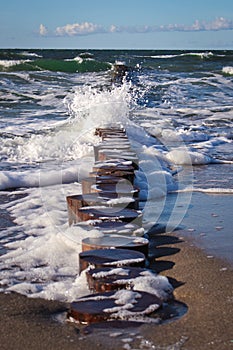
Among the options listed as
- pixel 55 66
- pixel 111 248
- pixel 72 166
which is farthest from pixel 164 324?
pixel 55 66

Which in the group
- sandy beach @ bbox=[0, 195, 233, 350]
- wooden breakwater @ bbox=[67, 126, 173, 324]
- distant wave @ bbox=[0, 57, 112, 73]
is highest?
wooden breakwater @ bbox=[67, 126, 173, 324]

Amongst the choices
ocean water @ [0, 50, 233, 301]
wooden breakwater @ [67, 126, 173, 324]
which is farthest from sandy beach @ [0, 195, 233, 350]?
ocean water @ [0, 50, 233, 301]

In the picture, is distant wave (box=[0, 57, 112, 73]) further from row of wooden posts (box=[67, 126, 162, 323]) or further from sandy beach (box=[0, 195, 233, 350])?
sandy beach (box=[0, 195, 233, 350])

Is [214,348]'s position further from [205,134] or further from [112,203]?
[205,134]

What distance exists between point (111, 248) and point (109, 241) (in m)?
0.10

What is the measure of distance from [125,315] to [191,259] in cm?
92

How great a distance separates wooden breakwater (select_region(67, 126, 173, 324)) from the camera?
7.02 feet

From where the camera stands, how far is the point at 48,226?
3.76m

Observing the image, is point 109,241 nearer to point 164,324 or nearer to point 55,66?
point 164,324

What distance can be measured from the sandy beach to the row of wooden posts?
0.09 m

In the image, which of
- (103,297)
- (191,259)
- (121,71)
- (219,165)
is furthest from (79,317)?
(121,71)

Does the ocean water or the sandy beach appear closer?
the sandy beach

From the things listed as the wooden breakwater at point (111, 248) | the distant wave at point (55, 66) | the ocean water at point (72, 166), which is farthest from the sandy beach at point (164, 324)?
the distant wave at point (55, 66)

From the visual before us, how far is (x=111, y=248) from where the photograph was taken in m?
2.64
